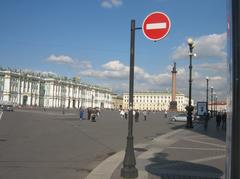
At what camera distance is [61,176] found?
29.1 ft

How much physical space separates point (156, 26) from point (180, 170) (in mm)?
4113

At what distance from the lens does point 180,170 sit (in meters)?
9.99

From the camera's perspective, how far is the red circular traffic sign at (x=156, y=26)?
7727 mm

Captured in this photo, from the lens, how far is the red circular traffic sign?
7727 millimetres

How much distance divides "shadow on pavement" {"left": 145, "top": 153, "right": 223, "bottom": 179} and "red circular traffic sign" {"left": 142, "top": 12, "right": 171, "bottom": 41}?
334cm

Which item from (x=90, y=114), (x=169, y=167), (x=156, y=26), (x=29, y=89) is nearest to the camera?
(x=156, y=26)

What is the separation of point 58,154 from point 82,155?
0.82 m

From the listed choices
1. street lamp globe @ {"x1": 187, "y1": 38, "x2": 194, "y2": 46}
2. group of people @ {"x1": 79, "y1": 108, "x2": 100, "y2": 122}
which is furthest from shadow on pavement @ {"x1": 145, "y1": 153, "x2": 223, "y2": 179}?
group of people @ {"x1": 79, "y1": 108, "x2": 100, "y2": 122}

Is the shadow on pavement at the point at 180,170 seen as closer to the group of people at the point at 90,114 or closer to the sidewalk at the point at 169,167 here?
the sidewalk at the point at 169,167

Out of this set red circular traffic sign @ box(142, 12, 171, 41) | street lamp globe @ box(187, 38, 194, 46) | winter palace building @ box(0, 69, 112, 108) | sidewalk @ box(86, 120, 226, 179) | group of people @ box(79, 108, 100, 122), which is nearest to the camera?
red circular traffic sign @ box(142, 12, 171, 41)

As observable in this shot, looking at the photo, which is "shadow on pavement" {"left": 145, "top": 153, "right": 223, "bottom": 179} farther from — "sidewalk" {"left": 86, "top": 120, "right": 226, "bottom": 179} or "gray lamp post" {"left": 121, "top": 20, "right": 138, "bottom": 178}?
"gray lamp post" {"left": 121, "top": 20, "right": 138, "bottom": 178}

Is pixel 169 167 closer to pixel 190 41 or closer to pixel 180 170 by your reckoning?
pixel 180 170

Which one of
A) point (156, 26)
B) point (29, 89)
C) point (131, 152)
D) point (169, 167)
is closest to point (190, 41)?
point (169, 167)

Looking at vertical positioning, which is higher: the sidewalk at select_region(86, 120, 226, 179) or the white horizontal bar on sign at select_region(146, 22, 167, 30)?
the white horizontal bar on sign at select_region(146, 22, 167, 30)
